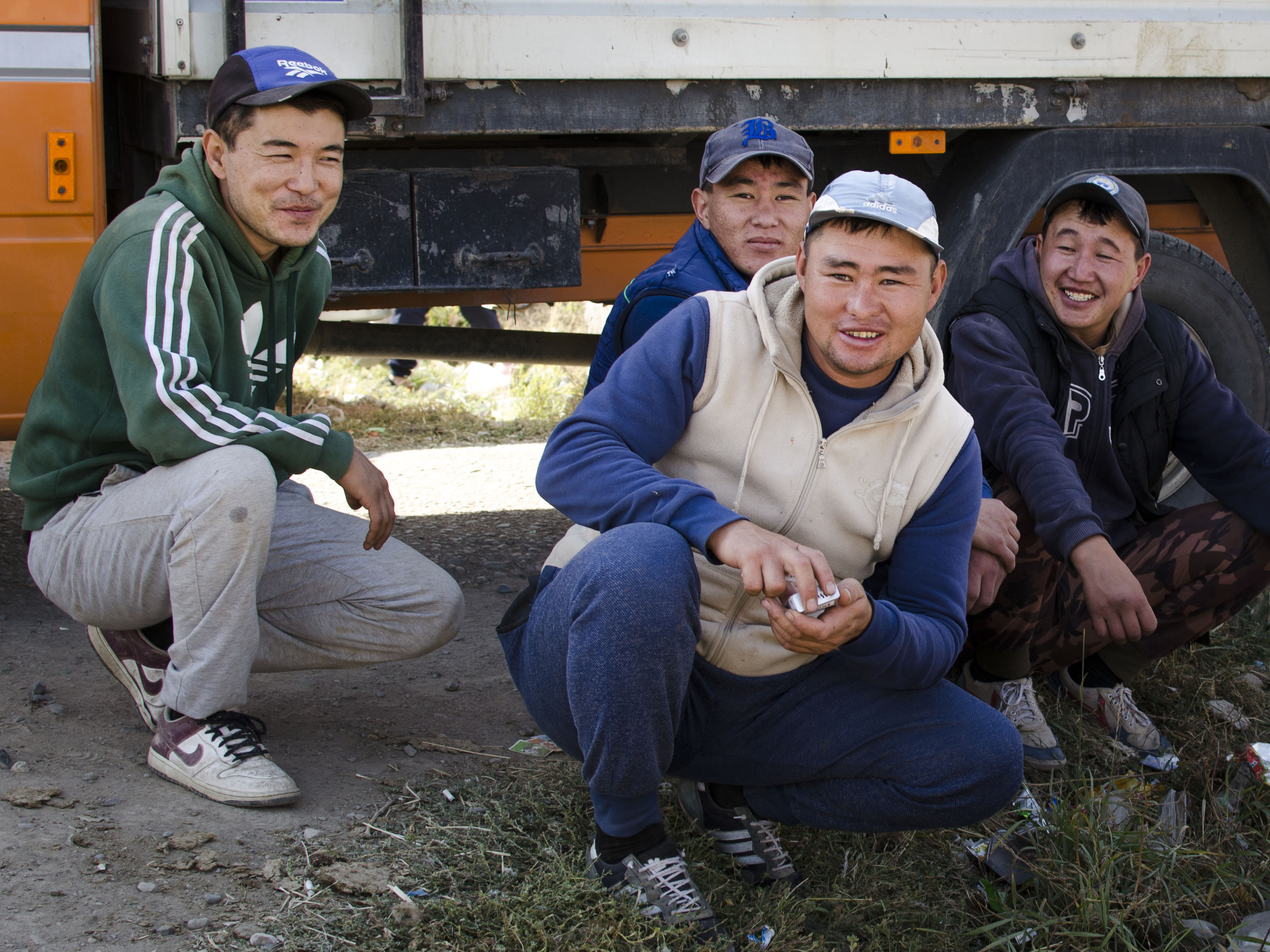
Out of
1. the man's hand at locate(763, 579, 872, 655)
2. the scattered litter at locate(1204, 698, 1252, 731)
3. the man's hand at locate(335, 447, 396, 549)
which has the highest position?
the man's hand at locate(335, 447, 396, 549)

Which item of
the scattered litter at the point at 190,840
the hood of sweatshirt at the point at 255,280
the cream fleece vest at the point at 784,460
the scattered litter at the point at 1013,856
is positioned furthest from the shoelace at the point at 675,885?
the hood of sweatshirt at the point at 255,280

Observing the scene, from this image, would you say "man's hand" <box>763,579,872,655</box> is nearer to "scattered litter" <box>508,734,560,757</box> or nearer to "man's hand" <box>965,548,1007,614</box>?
"man's hand" <box>965,548,1007,614</box>

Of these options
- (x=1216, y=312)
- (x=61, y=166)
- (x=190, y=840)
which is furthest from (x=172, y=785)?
(x=1216, y=312)

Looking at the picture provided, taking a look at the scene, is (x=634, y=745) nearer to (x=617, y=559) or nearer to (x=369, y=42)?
(x=617, y=559)

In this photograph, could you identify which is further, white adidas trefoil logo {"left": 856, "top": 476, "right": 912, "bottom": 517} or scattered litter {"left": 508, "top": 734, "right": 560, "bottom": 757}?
scattered litter {"left": 508, "top": 734, "right": 560, "bottom": 757}

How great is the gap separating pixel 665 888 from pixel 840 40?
2.39 meters

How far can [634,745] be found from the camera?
1.93m

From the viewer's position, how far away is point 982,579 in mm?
2506

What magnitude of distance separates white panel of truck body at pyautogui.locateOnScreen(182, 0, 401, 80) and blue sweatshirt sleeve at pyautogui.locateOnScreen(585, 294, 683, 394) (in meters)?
0.96

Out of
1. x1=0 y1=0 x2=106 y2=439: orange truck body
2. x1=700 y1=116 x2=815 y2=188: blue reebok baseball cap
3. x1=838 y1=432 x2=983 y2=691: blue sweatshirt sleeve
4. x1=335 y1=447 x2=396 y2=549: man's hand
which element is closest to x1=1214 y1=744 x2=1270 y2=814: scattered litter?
x1=838 y1=432 x2=983 y2=691: blue sweatshirt sleeve

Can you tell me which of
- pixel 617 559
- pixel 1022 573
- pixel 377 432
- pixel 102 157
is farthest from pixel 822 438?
pixel 377 432

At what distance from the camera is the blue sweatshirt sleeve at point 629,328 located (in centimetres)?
260

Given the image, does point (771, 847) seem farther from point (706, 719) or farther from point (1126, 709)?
point (1126, 709)

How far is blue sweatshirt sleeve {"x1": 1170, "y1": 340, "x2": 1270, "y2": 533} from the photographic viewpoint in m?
2.87
